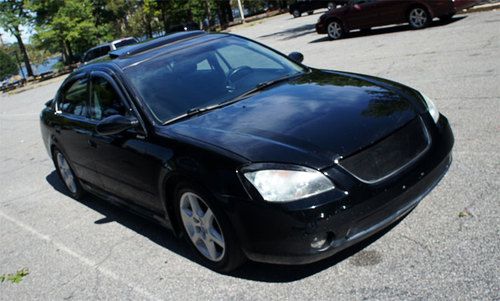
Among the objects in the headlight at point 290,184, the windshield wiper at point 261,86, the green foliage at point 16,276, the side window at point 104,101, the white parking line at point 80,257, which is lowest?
the green foliage at point 16,276

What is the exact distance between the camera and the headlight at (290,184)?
329cm

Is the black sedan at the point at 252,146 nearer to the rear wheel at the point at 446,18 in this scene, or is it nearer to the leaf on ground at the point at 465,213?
the leaf on ground at the point at 465,213

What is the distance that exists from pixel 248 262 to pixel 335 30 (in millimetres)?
14061

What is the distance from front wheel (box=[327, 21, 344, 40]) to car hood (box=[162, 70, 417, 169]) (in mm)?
12704

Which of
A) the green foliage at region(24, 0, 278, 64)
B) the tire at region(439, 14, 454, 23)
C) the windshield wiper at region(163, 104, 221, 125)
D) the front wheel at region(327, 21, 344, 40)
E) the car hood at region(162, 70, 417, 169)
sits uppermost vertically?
the green foliage at region(24, 0, 278, 64)

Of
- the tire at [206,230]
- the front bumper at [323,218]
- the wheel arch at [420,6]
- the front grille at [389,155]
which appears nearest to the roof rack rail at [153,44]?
the tire at [206,230]

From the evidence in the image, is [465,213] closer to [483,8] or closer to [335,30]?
[483,8]

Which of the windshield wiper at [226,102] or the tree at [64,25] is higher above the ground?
the tree at [64,25]

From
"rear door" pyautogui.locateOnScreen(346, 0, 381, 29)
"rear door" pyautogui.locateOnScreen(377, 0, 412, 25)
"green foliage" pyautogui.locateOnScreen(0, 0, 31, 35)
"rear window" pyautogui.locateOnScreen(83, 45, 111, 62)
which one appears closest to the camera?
"rear door" pyautogui.locateOnScreen(377, 0, 412, 25)

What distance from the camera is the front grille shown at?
11.2 ft

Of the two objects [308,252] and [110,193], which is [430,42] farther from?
[308,252]

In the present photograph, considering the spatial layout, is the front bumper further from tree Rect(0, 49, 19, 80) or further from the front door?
tree Rect(0, 49, 19, 80)

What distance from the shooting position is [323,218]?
3.24 m

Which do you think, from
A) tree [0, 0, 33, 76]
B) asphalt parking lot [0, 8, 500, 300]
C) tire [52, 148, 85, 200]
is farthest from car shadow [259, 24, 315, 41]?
tree [0, 0, 33, 76]
